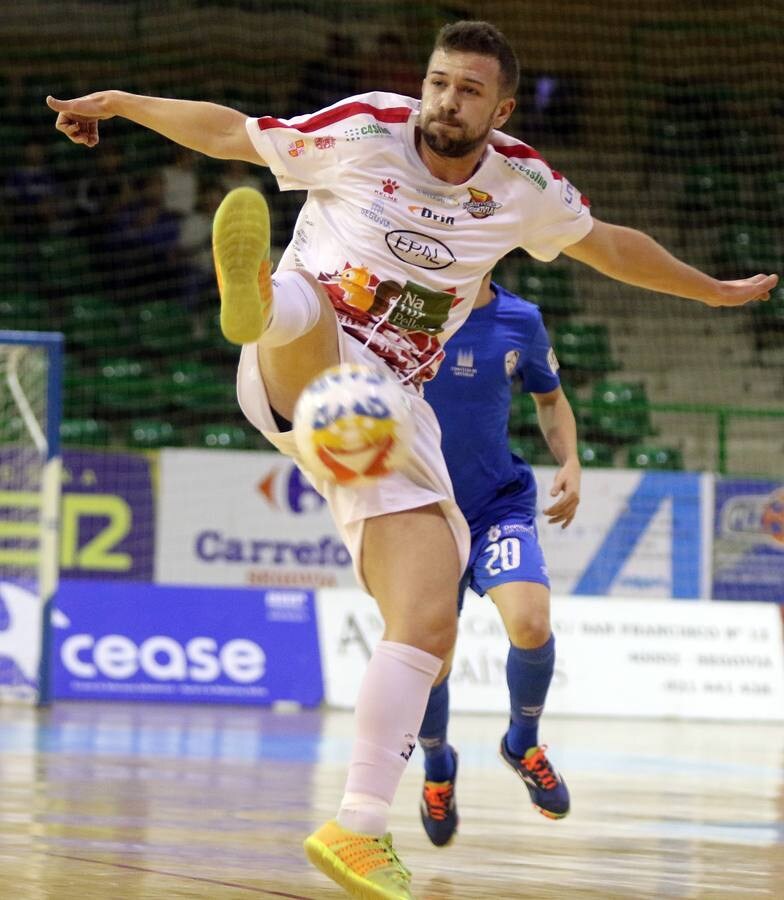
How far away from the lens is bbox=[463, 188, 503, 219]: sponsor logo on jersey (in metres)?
3.52

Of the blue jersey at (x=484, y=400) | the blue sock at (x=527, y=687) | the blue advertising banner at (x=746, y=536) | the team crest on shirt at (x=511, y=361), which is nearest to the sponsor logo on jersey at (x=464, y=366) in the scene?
the blue jersey at (x=484, y=400)

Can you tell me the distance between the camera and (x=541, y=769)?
484cm

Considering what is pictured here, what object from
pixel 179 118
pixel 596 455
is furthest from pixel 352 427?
pixel 596 455

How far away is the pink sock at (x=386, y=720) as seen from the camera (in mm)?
3125

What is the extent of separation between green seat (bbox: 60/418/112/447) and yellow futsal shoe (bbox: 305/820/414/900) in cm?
1062

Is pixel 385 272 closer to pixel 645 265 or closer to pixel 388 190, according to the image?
pixel 388 190

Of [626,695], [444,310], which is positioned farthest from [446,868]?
[626,695]

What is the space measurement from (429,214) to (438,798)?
195cm

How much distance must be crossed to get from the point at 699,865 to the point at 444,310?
1.78 meters

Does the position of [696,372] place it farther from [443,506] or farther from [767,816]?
[443,506]

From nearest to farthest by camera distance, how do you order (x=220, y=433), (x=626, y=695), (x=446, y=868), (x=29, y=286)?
1. (x=446, y=868)
2. (x=626, y=695)
3. (x=220, y=433)
4. (x=29, y=286)

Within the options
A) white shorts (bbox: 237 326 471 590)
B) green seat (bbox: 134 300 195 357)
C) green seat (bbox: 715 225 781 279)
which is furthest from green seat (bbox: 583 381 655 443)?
white shorts (bbox: 237 326 471 590)

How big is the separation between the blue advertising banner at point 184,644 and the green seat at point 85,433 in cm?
315

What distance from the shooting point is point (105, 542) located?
11.6 m
